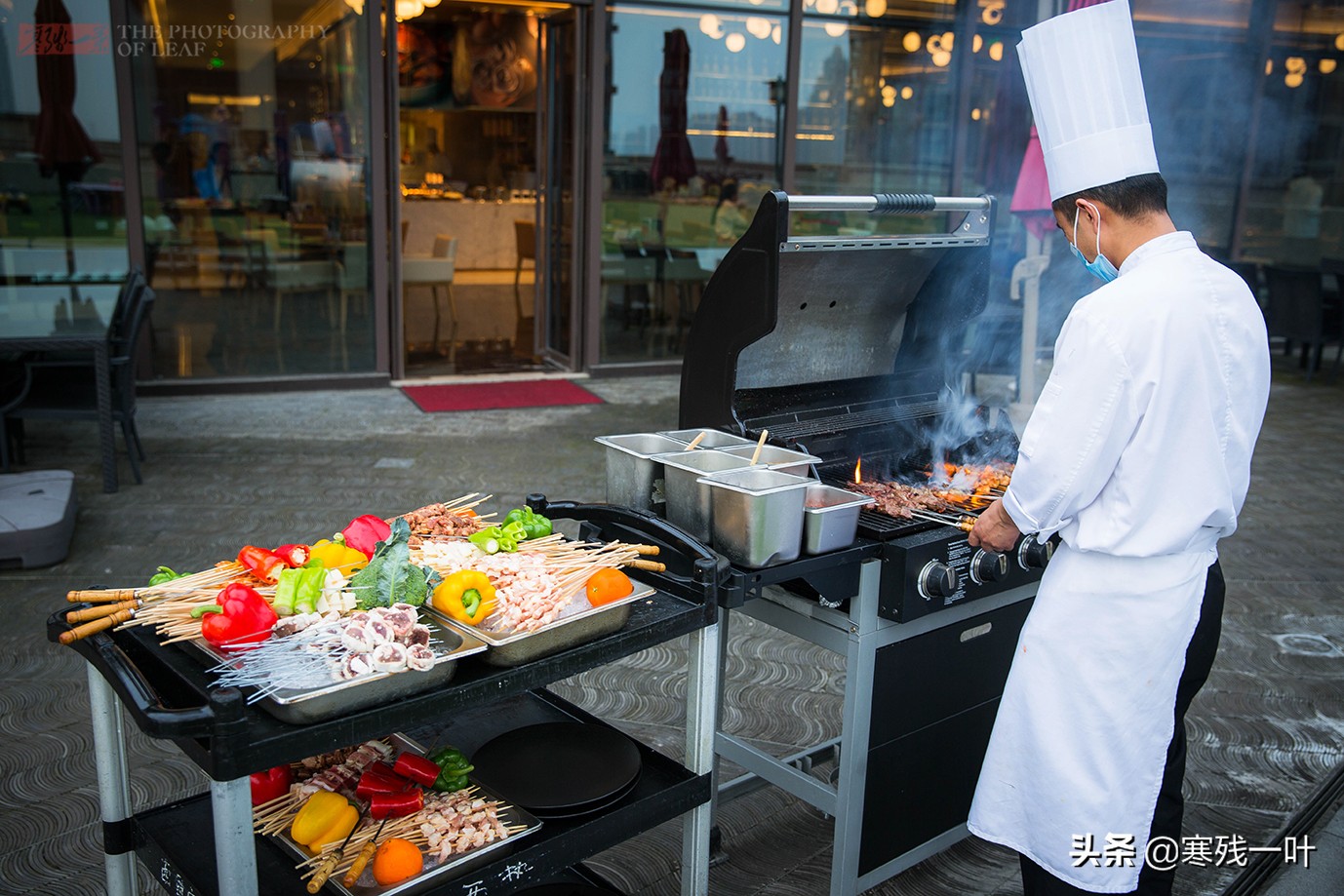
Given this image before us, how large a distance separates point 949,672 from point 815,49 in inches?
348

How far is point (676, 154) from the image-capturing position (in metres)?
10.1

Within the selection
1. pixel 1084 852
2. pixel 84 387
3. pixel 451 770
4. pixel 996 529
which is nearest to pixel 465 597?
pixel 451 770

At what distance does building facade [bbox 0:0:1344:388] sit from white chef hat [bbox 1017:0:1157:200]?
3785 mm

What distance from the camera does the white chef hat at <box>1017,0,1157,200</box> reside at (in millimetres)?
2506

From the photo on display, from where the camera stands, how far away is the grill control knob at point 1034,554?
3.02m

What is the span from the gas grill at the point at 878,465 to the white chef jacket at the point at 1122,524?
0.35m

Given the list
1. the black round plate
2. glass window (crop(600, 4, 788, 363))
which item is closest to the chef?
the black round plate

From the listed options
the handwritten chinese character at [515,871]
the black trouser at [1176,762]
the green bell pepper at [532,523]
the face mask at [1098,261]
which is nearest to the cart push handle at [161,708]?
the handwritten chinese character at [515,871]

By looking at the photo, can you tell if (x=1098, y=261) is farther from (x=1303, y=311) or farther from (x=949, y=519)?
(x=1303, y=311)

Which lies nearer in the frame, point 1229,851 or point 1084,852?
point 1084,852

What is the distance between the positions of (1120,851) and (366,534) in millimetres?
1903

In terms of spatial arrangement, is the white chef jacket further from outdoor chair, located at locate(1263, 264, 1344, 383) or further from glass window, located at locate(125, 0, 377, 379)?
outdoor chair, located at locate(1263, 264, 1344, 383)

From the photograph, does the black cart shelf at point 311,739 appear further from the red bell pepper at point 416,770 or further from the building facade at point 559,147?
the building facade at point 559,147

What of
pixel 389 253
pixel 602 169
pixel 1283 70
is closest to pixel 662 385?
pixel 602 169
